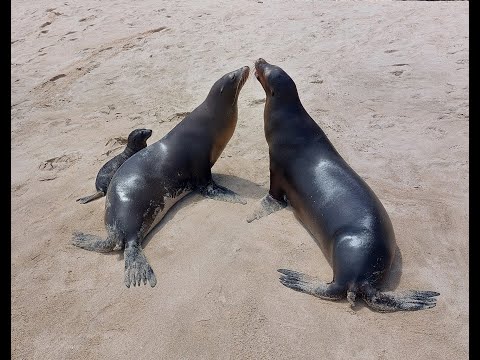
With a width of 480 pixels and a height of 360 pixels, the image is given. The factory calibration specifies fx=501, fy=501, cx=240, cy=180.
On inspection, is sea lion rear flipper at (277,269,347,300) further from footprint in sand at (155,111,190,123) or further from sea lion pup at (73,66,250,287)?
footprint in sand at (155,111,190,123)

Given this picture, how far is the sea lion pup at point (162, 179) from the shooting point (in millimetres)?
4457

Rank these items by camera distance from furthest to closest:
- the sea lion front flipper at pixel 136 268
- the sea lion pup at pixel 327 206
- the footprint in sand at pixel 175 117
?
the footprint in sand at pixel 175 117 → the sea lion front flipper at pixel 136 268 → the sea lion pup at pixel 327 206

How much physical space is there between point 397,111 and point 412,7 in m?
3.83

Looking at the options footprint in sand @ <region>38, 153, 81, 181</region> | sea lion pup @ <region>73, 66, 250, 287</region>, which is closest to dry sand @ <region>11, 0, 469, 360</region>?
footprint in sand @ <region>38, 153, 81, 181</region>

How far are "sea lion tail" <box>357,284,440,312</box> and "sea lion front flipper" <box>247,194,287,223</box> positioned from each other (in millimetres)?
1388

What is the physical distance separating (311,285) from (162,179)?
78.4 inches

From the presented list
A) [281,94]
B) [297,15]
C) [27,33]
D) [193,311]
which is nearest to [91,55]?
[27,33]

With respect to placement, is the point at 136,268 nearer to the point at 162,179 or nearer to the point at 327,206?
the point at 162,179

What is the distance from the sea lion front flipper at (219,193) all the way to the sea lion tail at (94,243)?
1.14m

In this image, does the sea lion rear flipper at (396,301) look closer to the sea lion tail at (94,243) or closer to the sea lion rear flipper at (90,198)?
the sea lion tail at (94,243)

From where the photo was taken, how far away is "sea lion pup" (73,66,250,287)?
4.46 meters

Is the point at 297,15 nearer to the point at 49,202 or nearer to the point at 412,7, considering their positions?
the point at 412,7

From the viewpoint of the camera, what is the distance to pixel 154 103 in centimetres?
743

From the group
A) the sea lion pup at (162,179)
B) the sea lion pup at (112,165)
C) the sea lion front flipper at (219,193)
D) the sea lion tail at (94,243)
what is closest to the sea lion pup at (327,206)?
the sea lion front flipper at (219,193)
